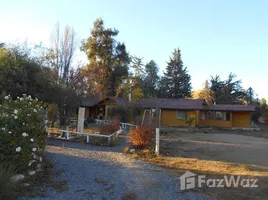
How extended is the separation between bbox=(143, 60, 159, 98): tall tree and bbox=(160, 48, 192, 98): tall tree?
1.86 metres

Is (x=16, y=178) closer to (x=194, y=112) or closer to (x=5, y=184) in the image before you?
(x=5, y=184)

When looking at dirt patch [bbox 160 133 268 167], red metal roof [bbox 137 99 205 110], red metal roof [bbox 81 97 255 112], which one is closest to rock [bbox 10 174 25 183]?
dirt patch [bbox 160 133 268 167]

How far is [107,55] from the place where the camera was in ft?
162

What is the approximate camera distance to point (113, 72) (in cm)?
4847

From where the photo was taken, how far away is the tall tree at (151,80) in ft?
A: 176

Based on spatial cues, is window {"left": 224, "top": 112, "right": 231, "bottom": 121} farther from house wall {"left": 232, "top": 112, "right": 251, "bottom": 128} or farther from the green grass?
the green grass

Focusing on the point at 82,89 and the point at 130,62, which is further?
the point at 130,62

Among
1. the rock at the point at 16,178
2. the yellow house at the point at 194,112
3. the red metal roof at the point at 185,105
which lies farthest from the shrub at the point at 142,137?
the red metal roof at the point at 185,105

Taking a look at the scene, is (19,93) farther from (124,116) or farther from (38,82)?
(124,116)

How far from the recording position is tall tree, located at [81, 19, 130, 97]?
158 ft

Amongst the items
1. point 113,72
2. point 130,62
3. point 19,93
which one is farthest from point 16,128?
point 130,62

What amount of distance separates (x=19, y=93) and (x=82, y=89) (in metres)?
6.52

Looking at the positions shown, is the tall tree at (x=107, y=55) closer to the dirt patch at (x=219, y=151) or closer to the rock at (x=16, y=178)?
the dirt patch at (x=219, y=151)

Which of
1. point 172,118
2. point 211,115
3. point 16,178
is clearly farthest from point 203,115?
point 16,178
